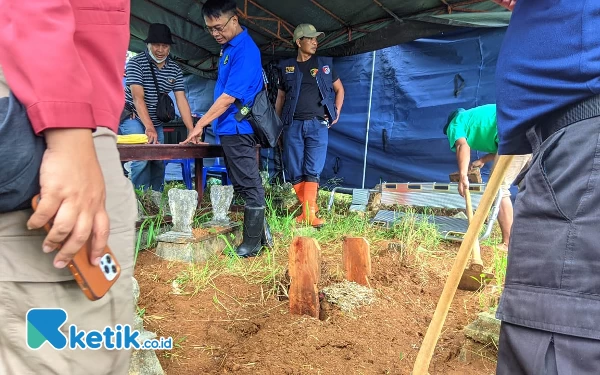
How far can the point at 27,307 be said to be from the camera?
634 mm

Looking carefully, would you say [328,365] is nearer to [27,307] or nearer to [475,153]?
[27,307]

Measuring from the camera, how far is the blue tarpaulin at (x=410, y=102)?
5469 mm

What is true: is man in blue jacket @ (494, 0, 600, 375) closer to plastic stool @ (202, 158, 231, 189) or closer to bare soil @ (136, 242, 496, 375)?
bare soil @ (136, 242, 496, 375)

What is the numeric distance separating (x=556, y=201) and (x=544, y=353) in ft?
0.92

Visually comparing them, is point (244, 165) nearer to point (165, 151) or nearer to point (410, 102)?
point (165, 151)

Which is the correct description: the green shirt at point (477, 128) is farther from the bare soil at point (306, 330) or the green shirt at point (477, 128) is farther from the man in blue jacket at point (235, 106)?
the man in blue jacket at point (235, 106)

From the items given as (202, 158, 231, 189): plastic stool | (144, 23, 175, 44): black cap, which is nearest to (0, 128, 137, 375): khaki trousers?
(144, 23, 175, 44): black cap

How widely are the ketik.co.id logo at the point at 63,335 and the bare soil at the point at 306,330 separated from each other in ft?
3.13

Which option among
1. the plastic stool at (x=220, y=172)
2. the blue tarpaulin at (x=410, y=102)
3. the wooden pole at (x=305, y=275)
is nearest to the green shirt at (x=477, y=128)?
the wooden pole at (x=305, y=275)

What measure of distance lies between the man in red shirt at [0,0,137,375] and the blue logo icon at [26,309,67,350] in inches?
0.4

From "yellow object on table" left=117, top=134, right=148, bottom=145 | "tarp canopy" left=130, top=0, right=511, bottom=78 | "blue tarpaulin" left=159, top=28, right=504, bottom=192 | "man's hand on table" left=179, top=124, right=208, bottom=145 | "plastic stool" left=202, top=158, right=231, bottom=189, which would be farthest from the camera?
"plastic stool" left=202, top=158, right=231, bottom=189

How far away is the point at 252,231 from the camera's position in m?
3.21

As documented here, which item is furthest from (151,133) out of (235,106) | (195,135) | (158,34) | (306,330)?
(306,330)

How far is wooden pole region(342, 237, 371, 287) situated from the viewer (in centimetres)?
225
